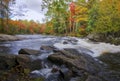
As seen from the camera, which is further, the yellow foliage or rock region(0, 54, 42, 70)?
the yellow foliage

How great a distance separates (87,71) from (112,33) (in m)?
20.5

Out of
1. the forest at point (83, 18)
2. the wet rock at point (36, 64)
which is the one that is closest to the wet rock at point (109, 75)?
the wet rock at point (36, 64)

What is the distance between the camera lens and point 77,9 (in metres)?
43.8

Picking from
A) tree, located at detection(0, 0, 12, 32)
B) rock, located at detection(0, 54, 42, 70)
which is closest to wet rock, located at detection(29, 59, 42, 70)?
rock, located at detection(0, 54, 42, 70)

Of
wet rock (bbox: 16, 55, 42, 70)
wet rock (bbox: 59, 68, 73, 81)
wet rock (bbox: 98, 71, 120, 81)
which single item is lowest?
wet rock (bbox: 98, 71, 120, 81)

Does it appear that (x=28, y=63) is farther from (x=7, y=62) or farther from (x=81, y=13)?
(x=81, y=13)

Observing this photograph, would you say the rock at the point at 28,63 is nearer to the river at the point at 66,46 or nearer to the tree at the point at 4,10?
the river at the point at 66,46

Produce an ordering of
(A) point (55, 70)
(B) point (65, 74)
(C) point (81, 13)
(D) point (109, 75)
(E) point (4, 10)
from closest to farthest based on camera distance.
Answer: (B) point (65, 74) < (A) point (55, 70) < (D) point (109, 75) < (E) point (4, 10) < (C) point (81, 13)

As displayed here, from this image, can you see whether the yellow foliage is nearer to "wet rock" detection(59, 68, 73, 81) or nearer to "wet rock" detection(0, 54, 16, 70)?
"wet rock" detection(0, 54, 16, 70)

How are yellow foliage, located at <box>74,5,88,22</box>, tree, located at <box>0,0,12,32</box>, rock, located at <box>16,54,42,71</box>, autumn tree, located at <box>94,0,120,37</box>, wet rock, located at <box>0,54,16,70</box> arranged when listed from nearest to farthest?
wet rock, located at <box>0,54,16,70</box>, rock, located at <box>16,54,42,71</box>, autumn tree, located at <box>94,0,120,37</box>, tree, located at <box>0,0,12,32</box>, yellow foliage, located at <box>74,5,88,22</box>

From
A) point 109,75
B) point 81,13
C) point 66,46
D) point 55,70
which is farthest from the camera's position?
point 81,13

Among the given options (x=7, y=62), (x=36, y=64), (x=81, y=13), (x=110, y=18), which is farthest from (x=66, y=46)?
(x=81, y=13)

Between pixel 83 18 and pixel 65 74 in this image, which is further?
pixel 83 18

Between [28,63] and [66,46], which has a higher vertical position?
[28,63]
